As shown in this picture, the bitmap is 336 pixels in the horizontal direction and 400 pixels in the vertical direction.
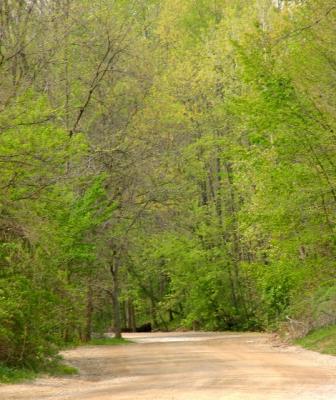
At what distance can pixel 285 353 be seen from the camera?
2606 cm

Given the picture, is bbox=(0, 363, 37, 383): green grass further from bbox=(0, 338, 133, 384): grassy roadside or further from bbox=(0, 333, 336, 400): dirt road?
bbox=(0, 333, 336, 400): dirt road

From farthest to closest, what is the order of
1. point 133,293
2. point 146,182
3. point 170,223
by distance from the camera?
1. point 133,293
2. point 170,223
3. point 146,182

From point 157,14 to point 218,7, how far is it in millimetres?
4109

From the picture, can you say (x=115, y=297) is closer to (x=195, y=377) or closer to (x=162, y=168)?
(x=162, y=168)

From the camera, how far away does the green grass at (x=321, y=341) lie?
1002 inches

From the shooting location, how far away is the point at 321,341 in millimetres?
27266

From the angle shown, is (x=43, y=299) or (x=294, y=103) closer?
(x=43, y=299)

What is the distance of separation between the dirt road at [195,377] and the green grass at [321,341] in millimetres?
470

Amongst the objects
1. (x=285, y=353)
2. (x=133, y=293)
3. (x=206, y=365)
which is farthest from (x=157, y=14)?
(x=206, y=365)

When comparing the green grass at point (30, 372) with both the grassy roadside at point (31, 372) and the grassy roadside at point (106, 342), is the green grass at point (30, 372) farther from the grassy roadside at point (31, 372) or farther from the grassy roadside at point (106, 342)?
the grassy roadside at point (106, 342)

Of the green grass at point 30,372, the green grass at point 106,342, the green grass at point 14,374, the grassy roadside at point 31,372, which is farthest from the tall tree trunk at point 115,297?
the green grass at point 14,374

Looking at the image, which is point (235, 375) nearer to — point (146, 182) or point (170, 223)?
point (146, 182)

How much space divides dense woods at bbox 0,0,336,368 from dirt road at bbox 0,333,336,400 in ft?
6.45

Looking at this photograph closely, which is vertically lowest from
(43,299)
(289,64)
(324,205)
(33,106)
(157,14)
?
(43,299)
